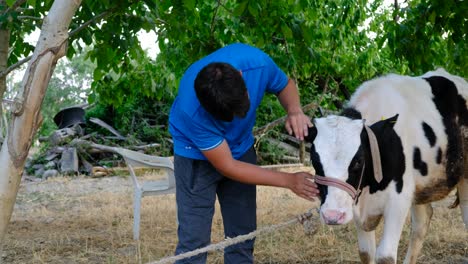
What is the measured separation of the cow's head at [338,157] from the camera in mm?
3221

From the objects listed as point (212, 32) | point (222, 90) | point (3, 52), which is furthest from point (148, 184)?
point (222, 90)

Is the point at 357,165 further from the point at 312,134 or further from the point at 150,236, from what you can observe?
the point at 150,236

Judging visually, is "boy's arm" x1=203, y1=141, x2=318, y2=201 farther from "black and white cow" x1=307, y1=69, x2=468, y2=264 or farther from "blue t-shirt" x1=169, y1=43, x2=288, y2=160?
"black and white cow" x1=307, y1=69, x2=468, y2=264

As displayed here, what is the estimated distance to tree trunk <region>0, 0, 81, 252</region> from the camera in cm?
329

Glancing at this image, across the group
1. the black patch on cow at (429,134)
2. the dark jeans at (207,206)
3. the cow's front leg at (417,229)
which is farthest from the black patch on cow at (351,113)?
the cow's front leg at (417,229)

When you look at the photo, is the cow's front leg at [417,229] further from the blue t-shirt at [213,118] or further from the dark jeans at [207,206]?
the blue t-shirt at [213,118]

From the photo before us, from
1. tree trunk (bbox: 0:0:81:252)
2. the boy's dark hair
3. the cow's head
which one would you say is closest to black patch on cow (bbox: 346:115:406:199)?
the cow's head

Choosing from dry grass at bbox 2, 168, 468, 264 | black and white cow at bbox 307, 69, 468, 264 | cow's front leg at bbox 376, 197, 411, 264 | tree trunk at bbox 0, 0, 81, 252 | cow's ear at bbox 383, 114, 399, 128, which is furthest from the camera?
dry grass at bbox 2, 168, 468, 264

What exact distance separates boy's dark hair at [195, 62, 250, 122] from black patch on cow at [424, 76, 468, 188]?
7.39 ft

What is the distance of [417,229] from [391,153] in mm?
1560

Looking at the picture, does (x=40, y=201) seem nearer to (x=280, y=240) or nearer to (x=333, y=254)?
(x=280, y=240)

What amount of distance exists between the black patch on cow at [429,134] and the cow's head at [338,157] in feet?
2.68

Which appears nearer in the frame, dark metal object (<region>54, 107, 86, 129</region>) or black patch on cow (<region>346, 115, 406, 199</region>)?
black patch on cow (<region>346, 115, 406, 199</region>)

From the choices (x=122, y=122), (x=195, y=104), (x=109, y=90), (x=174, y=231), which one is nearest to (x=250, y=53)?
(x=195, y=104)
